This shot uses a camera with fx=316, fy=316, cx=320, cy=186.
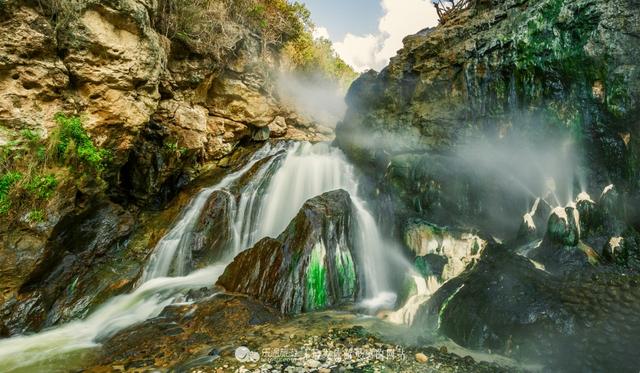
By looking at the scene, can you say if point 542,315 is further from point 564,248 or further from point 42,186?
point 42,186

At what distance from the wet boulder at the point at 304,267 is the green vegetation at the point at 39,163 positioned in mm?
4220

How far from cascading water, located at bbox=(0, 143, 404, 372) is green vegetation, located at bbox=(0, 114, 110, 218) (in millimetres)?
2568

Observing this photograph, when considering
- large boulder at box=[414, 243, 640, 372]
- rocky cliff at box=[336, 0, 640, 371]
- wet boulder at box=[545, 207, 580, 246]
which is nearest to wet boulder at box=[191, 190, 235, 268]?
rocky cliff at box=[336, 0, 640, 371]

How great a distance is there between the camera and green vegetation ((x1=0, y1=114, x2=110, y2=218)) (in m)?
6.29

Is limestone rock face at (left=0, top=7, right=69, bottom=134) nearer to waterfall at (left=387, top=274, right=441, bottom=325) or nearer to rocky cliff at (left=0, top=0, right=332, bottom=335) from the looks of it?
rocky cliff at (left=0, top=0, right=332, bottom=335)

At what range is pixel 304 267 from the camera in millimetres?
6434

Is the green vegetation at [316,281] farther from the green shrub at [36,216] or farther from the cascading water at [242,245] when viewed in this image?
the green shrub at [36,216]

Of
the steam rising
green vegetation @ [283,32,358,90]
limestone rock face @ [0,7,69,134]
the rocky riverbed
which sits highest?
green vegetation @ [283,32,358,90]

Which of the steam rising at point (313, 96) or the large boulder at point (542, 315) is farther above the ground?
the steam rising at point (313, 96)

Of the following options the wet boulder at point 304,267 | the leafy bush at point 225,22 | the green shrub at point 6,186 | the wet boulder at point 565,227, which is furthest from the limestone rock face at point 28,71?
the wet boulder at point 565,227

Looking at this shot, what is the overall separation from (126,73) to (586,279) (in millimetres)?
10601

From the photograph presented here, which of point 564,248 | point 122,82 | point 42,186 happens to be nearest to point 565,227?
point 564,248

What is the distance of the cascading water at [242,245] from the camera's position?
5.57m

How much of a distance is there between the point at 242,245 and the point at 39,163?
487 centimetres
